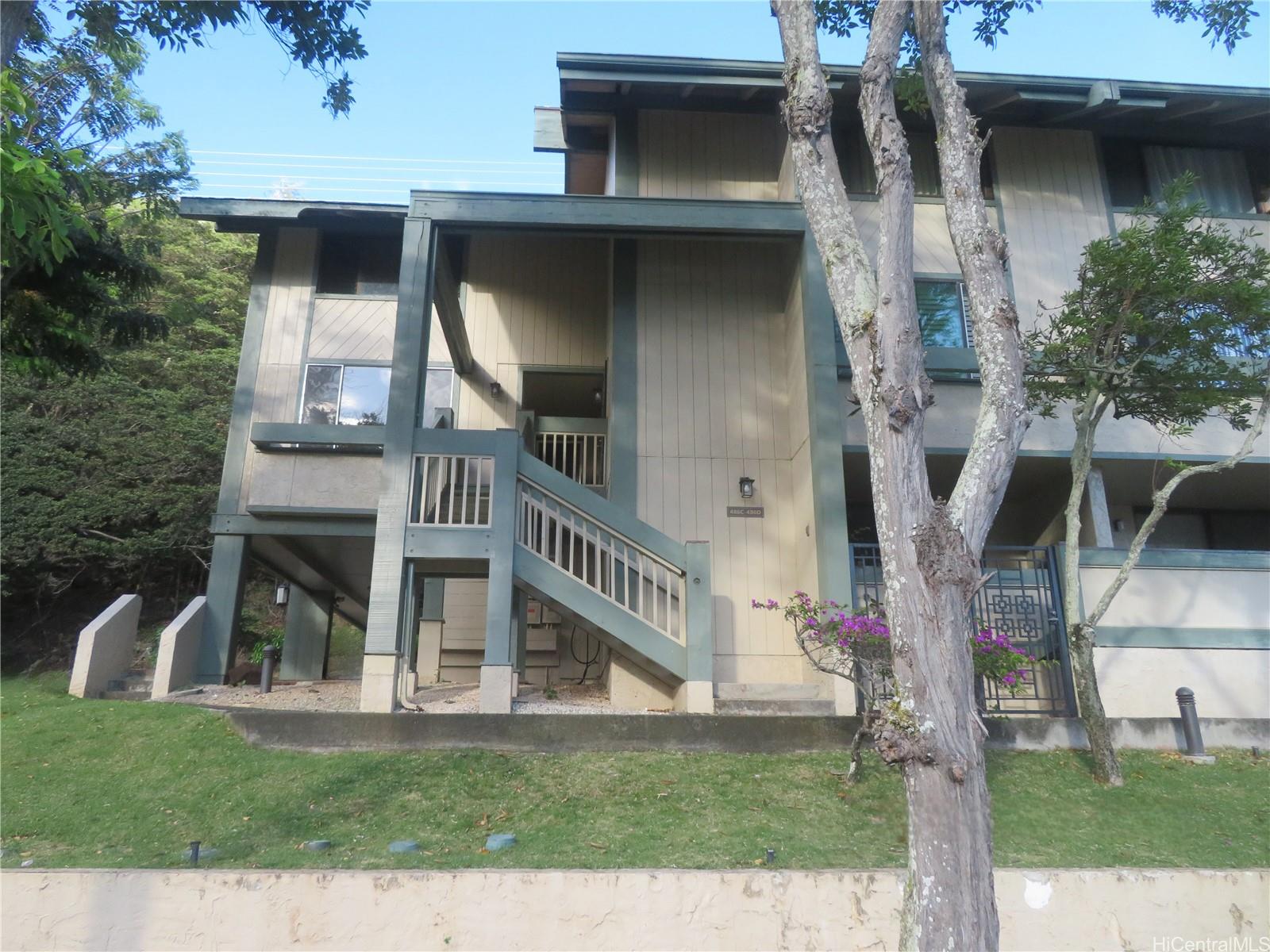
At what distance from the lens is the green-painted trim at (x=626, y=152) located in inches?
451

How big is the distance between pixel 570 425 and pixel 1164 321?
7736 mm

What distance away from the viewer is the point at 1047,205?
1148 cm

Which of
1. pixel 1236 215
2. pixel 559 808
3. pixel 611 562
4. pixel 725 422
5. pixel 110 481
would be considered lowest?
pixel 559 808

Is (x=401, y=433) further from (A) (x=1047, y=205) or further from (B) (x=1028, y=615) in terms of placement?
(A) (x=1047, y=205)

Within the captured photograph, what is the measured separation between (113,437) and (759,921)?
51.1 ft

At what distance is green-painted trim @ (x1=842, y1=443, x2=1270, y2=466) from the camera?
10.1 m

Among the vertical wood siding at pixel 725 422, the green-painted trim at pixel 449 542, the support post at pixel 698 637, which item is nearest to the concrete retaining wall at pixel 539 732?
the support post at pixel 698 637

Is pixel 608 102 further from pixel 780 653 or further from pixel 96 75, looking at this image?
pixel 780 653

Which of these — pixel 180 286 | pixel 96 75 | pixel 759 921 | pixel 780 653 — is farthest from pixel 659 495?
pixel 180 286

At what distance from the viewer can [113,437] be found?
1573cm

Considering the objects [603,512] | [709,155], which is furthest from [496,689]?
[709,155]

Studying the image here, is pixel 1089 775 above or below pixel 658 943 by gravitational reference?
above

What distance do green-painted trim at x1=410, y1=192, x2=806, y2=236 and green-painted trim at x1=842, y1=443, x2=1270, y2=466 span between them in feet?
9.66

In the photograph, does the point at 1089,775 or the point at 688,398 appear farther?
the point at 688,398
